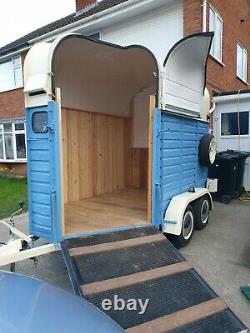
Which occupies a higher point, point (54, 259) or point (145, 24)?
point (145, 24)

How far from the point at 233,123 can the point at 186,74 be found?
5642 mm

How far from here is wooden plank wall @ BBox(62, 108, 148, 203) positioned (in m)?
5.79

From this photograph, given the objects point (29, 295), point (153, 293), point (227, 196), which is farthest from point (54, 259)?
→ point (227, 196)

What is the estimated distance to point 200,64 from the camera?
540 cm

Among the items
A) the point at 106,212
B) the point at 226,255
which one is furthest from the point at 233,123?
the point at 106,212

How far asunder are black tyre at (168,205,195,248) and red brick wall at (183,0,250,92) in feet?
20.0

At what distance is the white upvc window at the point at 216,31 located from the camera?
965cm

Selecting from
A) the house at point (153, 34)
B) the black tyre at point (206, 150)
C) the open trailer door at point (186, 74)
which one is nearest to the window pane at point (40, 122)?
the open trailer door at point (186, 74)

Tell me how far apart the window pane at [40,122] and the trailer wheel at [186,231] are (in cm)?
262

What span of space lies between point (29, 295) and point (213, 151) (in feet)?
16.5

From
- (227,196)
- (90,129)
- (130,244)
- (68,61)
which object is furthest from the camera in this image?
(227,196)

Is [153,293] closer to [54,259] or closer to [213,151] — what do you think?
[54,259]

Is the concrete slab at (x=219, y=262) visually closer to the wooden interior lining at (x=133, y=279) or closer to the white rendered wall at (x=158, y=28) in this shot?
the wooden interior lining at (x=133, y=279)

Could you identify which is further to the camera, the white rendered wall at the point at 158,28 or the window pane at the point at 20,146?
the window pane at the point at 20,146
